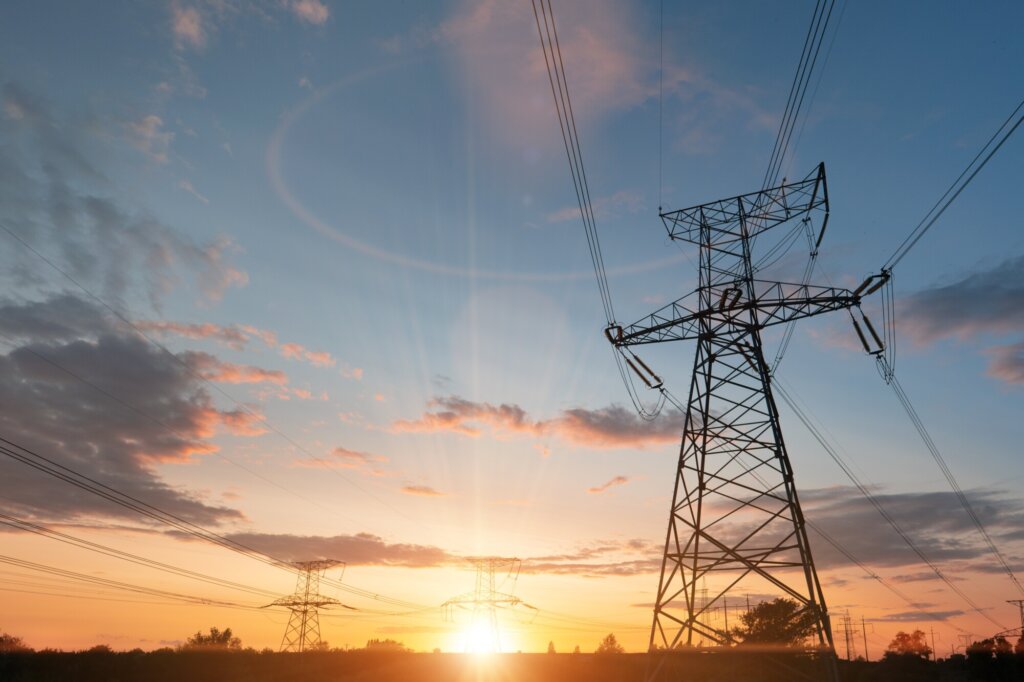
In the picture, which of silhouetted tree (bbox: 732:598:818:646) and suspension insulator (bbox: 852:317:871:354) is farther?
silhouetted tree (bbox: 732:598:818:646)

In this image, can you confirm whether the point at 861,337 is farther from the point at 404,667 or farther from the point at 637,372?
the point at 404,667

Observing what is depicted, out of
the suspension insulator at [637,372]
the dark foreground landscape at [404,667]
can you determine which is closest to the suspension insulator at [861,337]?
the suspension insulator at [637,372]

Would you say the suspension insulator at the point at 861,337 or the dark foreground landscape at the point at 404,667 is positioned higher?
the suspension insulator at the point at 861,337

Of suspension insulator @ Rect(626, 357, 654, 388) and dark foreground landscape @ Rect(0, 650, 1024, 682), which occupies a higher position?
suspension insulator @ Rect(626, 357, 654, 388)

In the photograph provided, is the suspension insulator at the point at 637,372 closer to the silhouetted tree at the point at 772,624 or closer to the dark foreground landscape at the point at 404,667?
the dark foreground landscape at the point at 404,667

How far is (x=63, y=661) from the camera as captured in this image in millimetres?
55312

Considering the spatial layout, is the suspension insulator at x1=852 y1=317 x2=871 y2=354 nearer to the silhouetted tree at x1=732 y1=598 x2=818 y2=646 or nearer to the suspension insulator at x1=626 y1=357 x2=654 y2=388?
the suspension insulator at x1=626 y1=357 x2=654 y2=388

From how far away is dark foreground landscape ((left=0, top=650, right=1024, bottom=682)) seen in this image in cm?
4791

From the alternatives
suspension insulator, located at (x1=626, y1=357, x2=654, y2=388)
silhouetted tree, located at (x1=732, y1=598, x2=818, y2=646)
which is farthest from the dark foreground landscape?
suspension insulator, located at (x1=626, y1=357, x2=654, y2=388)

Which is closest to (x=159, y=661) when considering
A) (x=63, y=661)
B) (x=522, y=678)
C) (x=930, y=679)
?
(x=63, y=661)

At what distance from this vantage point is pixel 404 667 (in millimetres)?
60562

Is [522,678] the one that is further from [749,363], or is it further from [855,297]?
[855,297]

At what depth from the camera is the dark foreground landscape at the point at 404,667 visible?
157 feet

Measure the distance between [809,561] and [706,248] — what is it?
1392cm
